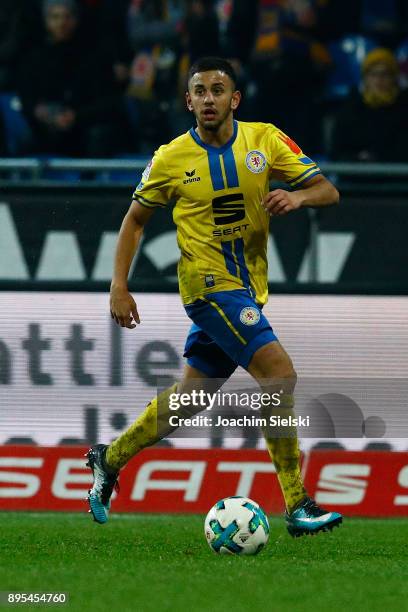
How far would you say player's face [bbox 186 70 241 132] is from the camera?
22.0 feet

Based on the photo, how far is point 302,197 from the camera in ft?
21.9

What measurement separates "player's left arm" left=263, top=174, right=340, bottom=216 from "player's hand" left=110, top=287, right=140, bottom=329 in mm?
Answer: 810

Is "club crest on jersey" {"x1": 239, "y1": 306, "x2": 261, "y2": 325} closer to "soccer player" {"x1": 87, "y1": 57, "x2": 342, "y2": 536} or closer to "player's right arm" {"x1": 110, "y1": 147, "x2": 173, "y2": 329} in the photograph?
"soccer player" {"x1": 87, "y1": 57, "x2": 342, "y2": 536}

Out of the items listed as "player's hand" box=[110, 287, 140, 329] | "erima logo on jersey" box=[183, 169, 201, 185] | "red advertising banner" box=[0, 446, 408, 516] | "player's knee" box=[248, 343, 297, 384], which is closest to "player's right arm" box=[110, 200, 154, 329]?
"player's hand" box=[110, 287, 140, 329]

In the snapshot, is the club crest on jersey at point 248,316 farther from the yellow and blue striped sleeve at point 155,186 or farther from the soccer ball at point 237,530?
the soccer ball at point 237,530

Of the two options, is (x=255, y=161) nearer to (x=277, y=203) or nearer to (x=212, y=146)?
(x=212, y=146)

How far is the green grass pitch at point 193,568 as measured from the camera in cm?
518

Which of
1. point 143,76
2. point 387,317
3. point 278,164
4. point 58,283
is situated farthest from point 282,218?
point 143,76

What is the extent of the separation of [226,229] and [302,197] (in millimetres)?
399

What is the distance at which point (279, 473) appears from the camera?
6785 millimetres

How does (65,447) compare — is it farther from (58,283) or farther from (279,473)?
(279,473)

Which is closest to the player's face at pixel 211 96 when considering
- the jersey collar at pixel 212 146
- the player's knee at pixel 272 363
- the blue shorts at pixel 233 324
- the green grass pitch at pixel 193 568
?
the jersey collar at pixel 212 146

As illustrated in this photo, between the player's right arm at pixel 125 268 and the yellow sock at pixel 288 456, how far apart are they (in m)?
0.81

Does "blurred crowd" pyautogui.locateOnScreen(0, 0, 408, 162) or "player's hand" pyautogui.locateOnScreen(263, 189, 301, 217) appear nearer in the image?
"player's hand" pyautogui.locateOnScreen(263, 189, 301, 217)
